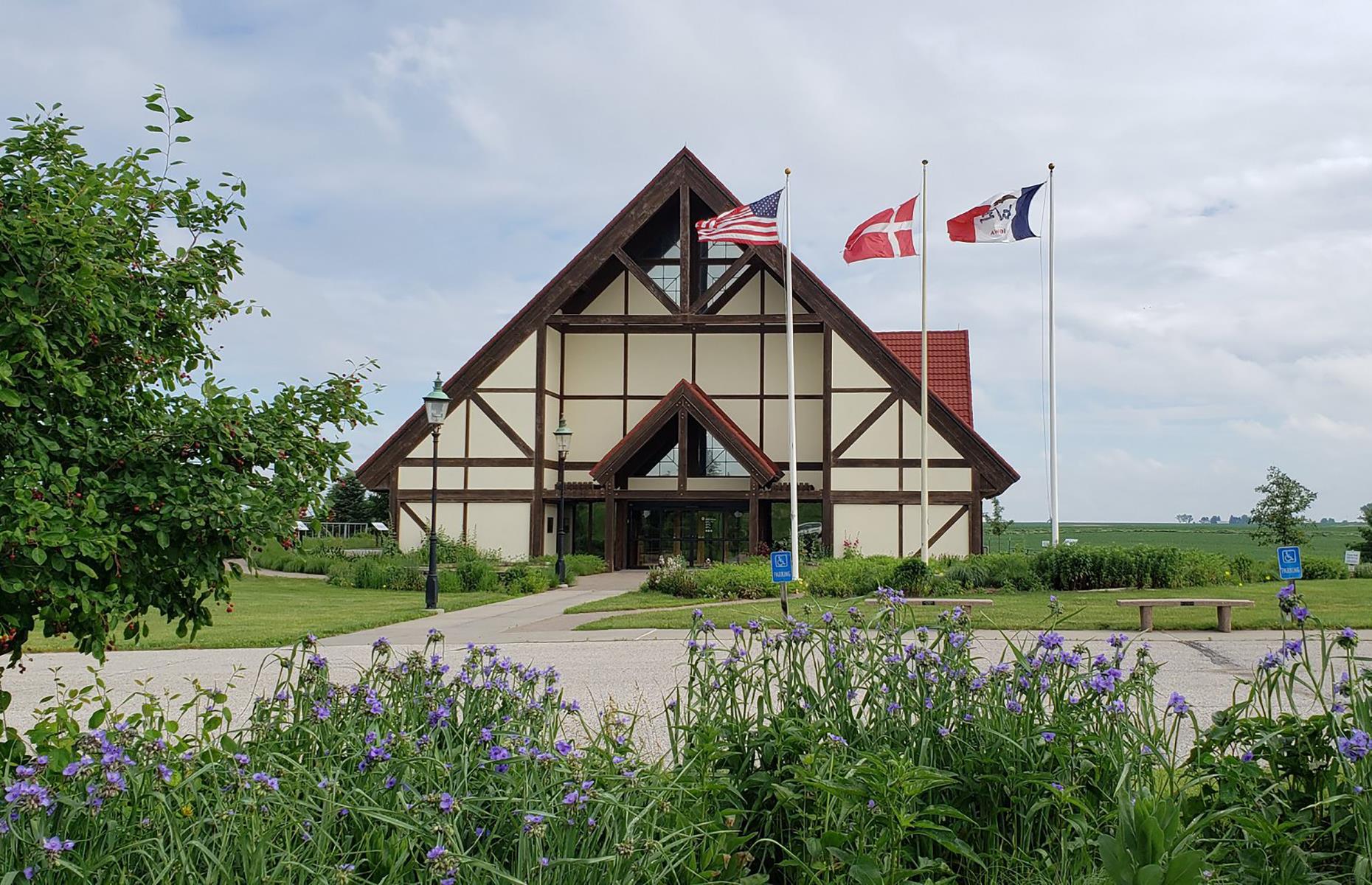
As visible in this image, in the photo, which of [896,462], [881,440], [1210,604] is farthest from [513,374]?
[1210,604]

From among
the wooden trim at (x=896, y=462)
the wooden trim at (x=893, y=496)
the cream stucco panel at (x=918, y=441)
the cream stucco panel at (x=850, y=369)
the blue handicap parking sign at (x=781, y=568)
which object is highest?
the cream stucco panel at (x=850, y=369)

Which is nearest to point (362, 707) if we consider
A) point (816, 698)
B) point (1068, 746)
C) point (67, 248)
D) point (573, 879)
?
point (573, 879)

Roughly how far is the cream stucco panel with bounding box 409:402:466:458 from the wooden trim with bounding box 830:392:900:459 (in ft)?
33.9

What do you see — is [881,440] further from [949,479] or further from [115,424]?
[115,424]

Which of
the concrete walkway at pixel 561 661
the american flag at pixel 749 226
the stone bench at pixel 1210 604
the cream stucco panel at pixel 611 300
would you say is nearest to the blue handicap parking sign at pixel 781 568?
the concrete walkway at pixel 561 661

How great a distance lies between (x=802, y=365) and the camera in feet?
99.0

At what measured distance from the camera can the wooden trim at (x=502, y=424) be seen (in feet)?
96.5

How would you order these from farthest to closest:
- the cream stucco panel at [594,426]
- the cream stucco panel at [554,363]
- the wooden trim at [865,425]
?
the cream stucco panel at [594,426] → the cream stucco panel at [554,363] → the wooden trim at [865,425]

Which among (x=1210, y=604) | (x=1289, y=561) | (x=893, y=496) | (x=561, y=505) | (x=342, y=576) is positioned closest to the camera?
(x=1289, y=561)

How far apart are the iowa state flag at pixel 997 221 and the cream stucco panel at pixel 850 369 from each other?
241 inches

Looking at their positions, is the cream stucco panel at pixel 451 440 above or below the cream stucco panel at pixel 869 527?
above

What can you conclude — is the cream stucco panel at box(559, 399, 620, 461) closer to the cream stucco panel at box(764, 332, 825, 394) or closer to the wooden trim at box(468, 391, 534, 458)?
the wooden trim at box(468, 391, 534, 458)

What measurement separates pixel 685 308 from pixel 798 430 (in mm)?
4774

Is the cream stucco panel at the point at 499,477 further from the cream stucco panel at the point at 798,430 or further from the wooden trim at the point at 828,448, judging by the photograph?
the wooden trim at the point at 828,448
